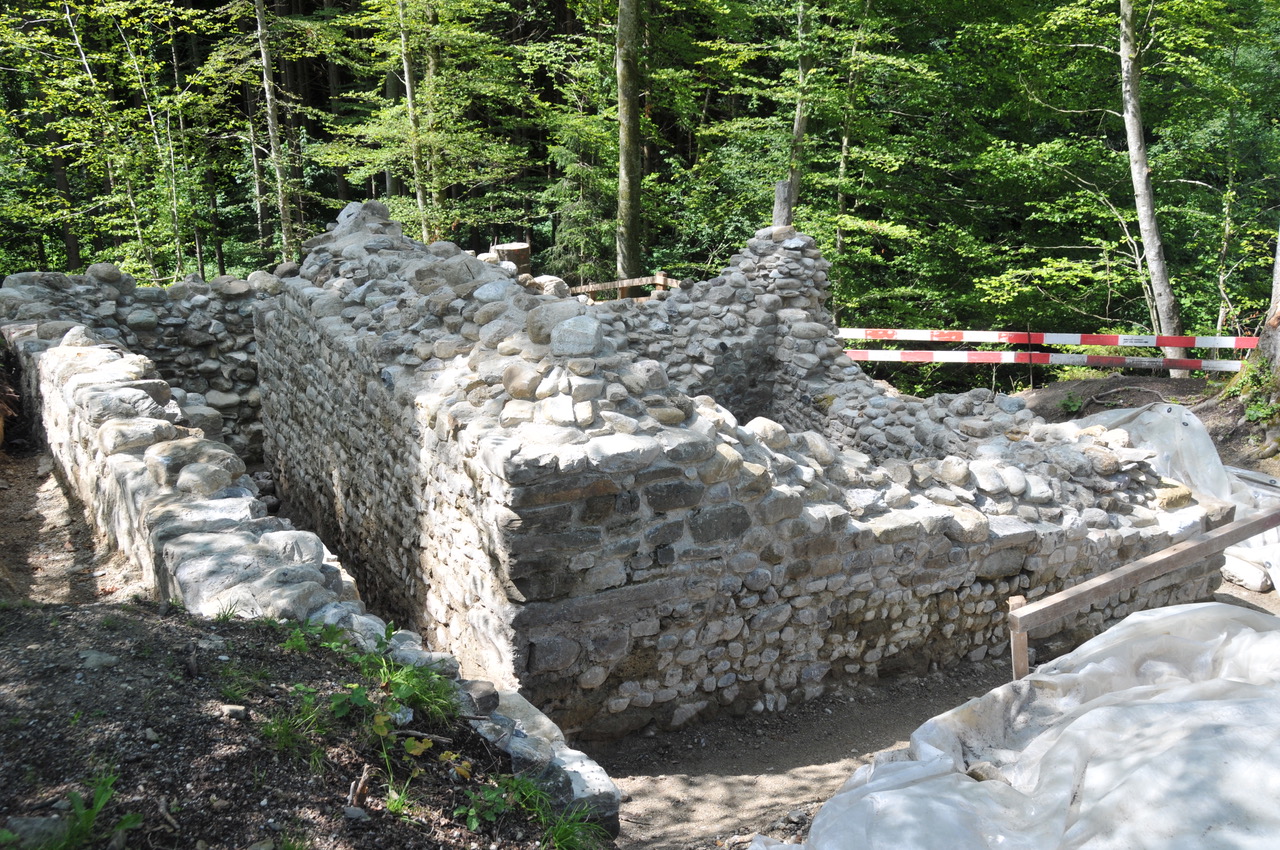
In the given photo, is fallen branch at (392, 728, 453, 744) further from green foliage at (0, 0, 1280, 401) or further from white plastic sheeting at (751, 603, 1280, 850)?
green foliage at (0, 0, 1280, 401)

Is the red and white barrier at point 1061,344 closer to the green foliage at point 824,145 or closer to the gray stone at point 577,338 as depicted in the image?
the green foliage at point 824,145

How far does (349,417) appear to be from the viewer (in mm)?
6176

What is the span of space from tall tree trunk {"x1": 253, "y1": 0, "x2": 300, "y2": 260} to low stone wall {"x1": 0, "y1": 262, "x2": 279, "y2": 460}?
202 inches

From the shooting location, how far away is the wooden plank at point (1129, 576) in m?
3.95

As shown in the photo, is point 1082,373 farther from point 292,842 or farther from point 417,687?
point 292,842

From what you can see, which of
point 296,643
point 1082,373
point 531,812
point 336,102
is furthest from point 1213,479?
point 336,102

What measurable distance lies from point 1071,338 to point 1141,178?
97.8 inches

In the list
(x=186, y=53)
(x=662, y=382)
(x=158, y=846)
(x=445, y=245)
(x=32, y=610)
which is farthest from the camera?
(x=186, y=53)

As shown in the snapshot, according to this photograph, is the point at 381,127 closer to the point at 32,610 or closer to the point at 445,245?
the point at 445,245

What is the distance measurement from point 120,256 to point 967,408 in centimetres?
1394

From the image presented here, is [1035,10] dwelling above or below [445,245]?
above

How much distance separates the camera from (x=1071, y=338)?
10539 millimetres

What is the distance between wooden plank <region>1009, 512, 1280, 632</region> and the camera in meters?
3.95

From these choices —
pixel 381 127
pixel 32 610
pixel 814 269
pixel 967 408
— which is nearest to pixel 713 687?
pixel 32 610
